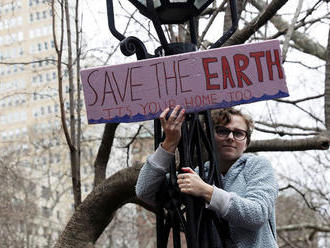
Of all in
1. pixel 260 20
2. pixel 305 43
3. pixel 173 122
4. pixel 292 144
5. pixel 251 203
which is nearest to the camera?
pixel 251 203

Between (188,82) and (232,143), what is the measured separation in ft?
1.13

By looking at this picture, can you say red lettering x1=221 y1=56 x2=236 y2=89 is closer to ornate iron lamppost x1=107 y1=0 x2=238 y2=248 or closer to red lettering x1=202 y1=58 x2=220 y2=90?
red lettering x1=202 y1=58 x2=220 y2=90

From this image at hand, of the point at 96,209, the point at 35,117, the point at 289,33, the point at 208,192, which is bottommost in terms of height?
the point at 96,209

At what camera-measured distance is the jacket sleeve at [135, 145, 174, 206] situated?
97.3 inches

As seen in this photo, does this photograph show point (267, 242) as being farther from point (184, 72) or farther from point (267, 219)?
point (184, 72)

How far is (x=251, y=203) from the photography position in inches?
90.4

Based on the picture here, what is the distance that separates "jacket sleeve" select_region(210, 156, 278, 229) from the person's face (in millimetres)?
184

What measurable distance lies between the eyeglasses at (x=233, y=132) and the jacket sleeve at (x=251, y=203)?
21 cm

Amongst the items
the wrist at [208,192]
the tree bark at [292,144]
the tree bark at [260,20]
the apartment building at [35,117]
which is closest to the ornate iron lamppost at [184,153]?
the wrist at [208,192]

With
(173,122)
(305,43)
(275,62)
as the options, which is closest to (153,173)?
(173,122)

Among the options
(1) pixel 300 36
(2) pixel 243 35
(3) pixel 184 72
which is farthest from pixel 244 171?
(1) pixel 300 36

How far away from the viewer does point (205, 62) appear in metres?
2.42

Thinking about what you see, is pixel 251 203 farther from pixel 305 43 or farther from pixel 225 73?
pixel 305 43

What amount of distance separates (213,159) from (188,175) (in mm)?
208
